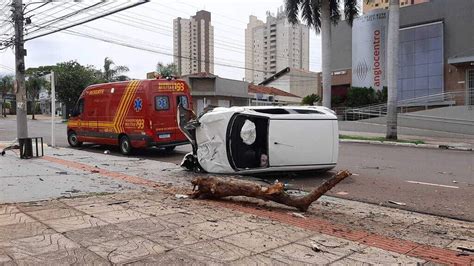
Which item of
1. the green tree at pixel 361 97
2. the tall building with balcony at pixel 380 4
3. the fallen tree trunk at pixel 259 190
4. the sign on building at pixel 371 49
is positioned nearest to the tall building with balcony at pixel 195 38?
the green tree at pixel 361 97

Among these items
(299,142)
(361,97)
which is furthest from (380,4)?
(299,142)

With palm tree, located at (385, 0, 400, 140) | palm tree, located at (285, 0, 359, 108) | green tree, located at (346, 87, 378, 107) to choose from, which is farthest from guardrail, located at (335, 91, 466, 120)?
palm tree, located at (385, 0, 400, 140)

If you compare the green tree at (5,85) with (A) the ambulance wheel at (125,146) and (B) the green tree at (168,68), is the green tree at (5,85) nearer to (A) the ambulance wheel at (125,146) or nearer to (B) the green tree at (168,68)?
(B) the green tree at (168,68)

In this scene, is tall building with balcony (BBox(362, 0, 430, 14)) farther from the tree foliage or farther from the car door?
the car door

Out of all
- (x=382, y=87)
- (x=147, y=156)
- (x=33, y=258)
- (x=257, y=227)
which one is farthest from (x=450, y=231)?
(x=382, y=87)

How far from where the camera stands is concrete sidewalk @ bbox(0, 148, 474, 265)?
461cm

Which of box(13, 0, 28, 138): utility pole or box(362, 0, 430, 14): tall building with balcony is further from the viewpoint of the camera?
box(362, 0, 430, 14): tall building with balcony

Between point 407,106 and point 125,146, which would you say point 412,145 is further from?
point 407,106

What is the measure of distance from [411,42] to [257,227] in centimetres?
3473

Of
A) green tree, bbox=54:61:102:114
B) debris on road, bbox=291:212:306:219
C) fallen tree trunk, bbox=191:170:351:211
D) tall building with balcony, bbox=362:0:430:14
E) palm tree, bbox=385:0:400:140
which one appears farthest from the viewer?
green tree, bbox=54:61:102:114

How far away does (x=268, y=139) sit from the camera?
33.6 feet

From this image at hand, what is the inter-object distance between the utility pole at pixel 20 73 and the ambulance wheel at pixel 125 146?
13.7 ft

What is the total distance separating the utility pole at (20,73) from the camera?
1744cm

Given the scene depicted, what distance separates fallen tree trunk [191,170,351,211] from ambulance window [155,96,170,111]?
8346mm
